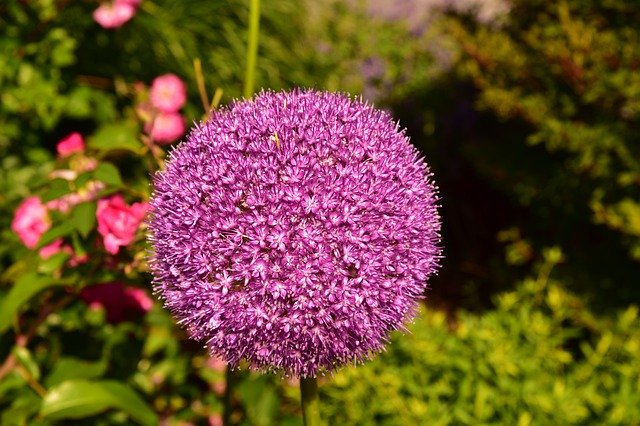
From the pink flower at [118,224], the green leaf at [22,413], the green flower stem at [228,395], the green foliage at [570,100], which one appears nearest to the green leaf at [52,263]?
the pink flower at [118,224]

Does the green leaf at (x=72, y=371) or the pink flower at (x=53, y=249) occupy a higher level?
the pink flower at (x=53, y=249)

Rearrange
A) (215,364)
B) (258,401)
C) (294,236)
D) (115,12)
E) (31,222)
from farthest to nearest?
1. (215,364)
2. (115,12)
3. (258,401)
4. (31,222)
5. (294,236)

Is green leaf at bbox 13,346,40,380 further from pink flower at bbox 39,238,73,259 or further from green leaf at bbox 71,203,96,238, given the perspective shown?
green leaf at bbox 71,203,96,238

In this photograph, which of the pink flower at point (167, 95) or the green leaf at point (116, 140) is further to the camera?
the pink flower at point (167, 95)

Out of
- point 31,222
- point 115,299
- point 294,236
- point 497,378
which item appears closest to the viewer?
point 294,236

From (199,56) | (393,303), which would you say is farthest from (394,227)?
(199,56)

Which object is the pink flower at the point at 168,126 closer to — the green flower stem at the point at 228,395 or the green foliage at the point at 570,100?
the green flower stem at the point at 228,395

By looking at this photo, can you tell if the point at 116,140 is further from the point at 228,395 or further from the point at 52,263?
the point at 228,395

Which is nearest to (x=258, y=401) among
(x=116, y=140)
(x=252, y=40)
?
(x=116, y=140)

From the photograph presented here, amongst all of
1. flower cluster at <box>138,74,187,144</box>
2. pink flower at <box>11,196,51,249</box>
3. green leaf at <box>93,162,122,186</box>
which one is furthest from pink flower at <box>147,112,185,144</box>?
green leaf at <box>93,162,122,186</box>
